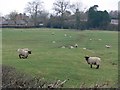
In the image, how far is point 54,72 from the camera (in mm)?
23031

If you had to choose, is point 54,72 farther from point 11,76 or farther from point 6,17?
point 6,17

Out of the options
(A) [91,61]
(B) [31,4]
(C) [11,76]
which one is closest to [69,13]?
(B) [31,4]

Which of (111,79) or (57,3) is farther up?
(57,3)

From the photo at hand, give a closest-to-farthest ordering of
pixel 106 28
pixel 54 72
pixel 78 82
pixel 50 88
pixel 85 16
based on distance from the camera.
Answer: pixel 50 88 < pixel 78 82 < pixel 54 72 < pixel 106 28 < pixel 85 16

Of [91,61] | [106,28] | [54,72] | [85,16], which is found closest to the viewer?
[54,72]

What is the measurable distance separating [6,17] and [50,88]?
149330 mm

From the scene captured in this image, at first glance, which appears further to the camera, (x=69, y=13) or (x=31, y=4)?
(x=31, y=4)

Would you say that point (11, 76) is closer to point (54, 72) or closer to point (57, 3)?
point (54, 72)

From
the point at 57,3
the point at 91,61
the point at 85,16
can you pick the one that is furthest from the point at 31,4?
the point at 91,61

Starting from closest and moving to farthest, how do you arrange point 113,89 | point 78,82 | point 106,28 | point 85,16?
point 113,89 < point 78,82 < point 106,28 < point 85,16

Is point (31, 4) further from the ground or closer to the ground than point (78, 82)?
further from the ground

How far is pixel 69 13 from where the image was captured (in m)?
140

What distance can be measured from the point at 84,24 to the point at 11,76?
333 feet

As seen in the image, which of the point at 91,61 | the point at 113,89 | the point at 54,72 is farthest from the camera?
the point at 91,61
